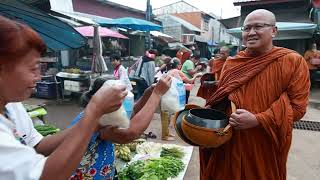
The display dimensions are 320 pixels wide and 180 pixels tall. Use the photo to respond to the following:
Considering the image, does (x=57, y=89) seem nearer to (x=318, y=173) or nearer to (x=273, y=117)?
(x=318, y=173)

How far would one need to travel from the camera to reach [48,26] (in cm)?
373

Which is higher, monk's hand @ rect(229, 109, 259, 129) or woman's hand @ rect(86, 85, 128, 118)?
woman's hand @ rect(86, 85, 128, 118)

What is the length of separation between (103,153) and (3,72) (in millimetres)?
840

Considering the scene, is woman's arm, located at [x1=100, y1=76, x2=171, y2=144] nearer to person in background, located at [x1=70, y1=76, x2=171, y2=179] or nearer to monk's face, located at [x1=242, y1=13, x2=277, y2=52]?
person in background, located at [x1=70, y1=76, x2=171, y2=179]

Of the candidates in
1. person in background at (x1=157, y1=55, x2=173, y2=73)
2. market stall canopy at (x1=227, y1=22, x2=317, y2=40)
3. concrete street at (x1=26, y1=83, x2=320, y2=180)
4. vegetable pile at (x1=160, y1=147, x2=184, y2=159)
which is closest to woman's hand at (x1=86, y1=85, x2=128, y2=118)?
concrete street at (x1=26, y1=83, x2=320, y2=180)

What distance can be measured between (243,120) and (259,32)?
751 millimetres

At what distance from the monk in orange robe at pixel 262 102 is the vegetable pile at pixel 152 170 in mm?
1141

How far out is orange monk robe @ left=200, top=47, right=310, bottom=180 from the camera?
2346mm

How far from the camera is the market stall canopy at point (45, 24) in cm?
334

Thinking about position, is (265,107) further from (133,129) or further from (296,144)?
(296,144)

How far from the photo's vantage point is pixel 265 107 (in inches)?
95.7

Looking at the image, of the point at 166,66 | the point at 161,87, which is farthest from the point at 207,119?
the point at 166,66

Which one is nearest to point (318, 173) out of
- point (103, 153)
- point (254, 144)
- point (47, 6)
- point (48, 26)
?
point (254, 144)

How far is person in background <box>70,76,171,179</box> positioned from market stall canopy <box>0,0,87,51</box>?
1882 millimetres
